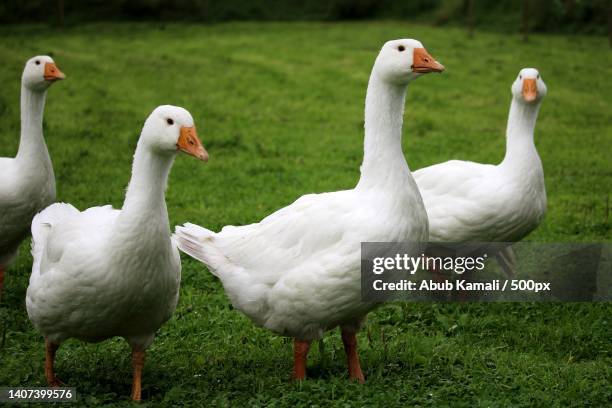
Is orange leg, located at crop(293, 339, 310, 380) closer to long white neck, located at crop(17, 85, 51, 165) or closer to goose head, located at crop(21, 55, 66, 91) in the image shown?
long white neck, located at crop(17, 85, 51, 165)

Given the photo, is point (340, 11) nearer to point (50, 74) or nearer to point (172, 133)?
point (50, 74)

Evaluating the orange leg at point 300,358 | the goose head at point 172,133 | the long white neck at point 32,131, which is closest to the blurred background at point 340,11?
the long white neck at point 32,131

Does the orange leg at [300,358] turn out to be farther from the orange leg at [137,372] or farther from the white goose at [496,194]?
the white goose at [496,194]

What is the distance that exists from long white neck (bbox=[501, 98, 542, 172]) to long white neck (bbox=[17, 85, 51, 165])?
3871 millimetres

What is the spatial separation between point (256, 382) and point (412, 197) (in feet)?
4.92

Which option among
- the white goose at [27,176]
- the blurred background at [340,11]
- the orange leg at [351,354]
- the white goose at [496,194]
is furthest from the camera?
the blurred background at [340,11]

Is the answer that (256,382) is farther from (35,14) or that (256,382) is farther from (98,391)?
(35,14)

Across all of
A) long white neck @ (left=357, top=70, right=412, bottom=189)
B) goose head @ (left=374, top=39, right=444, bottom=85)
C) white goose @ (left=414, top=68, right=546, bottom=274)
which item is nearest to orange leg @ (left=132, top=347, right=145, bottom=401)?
long white neck @ (left=357, top=70, right=412, bottom=189)

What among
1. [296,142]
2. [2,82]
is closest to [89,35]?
[2,82]

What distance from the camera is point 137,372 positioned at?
526 cm

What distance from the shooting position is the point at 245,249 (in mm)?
5492

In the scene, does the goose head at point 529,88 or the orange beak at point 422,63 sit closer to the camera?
the orange beak at point 422,63

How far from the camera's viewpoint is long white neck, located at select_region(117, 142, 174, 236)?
4891 mm

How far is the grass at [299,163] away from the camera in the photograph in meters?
5.42
